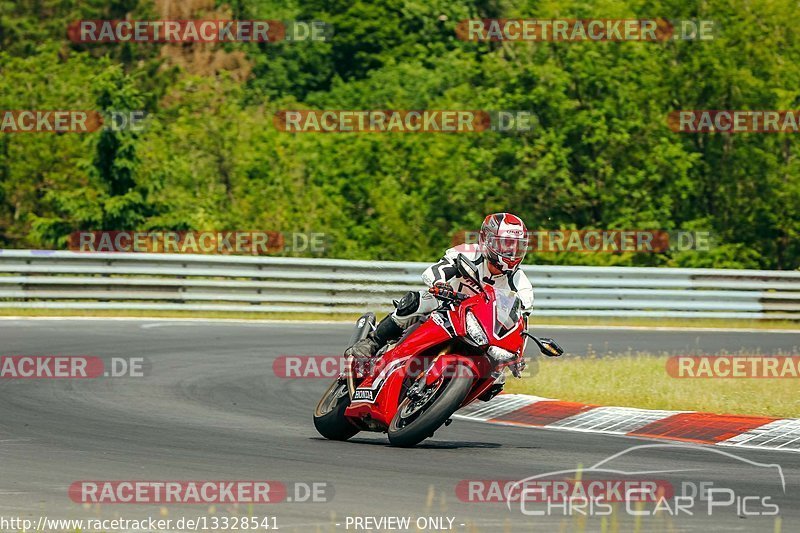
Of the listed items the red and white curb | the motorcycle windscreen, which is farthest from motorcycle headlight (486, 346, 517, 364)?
the red and white curb

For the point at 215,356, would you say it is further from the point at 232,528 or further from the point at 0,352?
the point at 232,528

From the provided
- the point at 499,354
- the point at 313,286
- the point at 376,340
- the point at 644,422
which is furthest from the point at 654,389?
the point at 313,286

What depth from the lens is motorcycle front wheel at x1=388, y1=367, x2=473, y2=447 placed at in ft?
30.9

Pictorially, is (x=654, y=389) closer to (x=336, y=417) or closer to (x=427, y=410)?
(x=336, y=417)

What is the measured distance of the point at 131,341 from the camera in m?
18.5

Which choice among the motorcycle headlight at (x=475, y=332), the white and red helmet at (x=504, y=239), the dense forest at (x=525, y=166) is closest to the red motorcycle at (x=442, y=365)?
the motorcycle headlight at (x=475, y=332)

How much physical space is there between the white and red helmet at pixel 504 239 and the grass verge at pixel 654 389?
2104 mm

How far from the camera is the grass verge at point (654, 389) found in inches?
505

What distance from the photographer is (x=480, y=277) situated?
10031 millimetres

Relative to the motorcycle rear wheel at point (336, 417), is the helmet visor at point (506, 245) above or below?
above

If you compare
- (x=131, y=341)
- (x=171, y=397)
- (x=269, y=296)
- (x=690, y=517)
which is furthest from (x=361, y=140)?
(x=690, y=517)

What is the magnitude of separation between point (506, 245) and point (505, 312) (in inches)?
19.0

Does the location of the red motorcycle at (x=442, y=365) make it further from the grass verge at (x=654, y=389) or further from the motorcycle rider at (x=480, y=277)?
the grass verge at (x=654, y=389)

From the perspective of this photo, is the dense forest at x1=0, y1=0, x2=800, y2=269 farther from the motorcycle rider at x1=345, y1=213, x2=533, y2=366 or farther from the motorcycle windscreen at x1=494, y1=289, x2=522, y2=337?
the motorcycle windscreen at x1=494, y1=289, x2=522, y2=337
